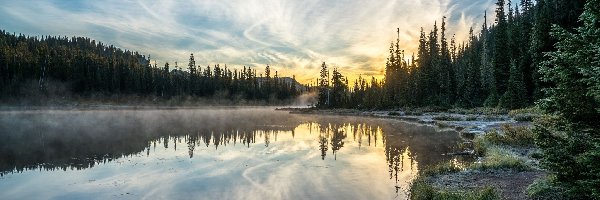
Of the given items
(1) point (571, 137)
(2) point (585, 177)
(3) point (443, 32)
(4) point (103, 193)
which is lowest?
(4) point (103, 193)

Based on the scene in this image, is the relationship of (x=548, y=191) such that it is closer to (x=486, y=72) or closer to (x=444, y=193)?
(x=444, y=193)

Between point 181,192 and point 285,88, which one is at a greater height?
point 285,88

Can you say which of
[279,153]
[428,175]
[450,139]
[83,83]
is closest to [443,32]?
[450,139]

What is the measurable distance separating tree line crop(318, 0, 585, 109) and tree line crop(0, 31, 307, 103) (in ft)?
180

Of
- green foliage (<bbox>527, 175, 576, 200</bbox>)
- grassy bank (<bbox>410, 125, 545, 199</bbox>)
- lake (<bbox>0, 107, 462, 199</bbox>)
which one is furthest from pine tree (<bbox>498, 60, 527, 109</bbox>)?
green foliage (<bbox>527, 175, 576, 200</bbox>)

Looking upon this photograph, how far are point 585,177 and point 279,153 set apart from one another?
18468 millimetres

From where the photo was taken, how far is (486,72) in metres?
73.1

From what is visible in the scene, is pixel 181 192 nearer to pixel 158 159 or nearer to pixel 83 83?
pixel 158 159

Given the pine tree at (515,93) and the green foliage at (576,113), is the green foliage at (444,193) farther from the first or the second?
the pine tree at (515,93)

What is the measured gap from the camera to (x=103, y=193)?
581 inches

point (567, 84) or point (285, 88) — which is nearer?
point (567, 84)

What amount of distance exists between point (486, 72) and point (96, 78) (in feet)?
366

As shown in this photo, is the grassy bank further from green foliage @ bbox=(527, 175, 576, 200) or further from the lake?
the lake

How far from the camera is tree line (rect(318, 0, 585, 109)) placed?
48.1 meters
